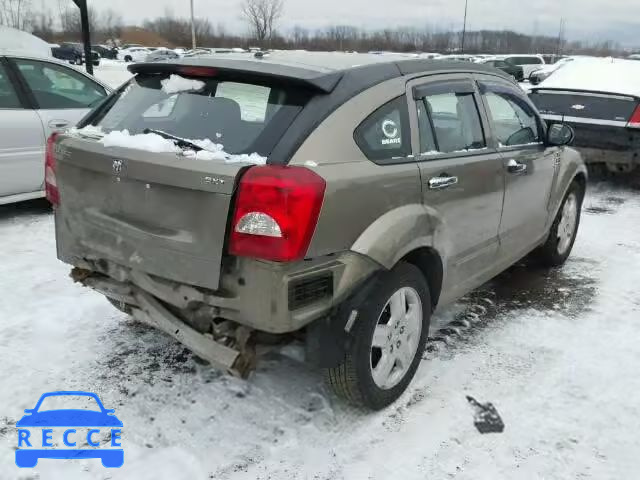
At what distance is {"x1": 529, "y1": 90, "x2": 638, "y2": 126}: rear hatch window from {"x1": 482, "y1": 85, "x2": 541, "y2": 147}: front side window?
4.09 meters

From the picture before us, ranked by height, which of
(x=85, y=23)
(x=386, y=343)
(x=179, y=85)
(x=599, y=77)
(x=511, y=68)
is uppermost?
(x=85, y=23)

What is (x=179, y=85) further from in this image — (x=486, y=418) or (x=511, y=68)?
(x=511, y=68)

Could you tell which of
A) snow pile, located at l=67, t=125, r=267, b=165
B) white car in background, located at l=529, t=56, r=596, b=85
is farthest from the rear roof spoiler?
white car in background, located at l=529, t=56, r=596, b=85

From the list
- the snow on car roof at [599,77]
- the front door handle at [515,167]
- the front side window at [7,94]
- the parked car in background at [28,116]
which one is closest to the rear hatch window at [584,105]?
the snow on car roof at [599,77]

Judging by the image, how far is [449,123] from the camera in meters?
3.52

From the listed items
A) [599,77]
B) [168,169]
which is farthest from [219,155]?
[599,77]

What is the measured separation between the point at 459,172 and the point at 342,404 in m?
1.42

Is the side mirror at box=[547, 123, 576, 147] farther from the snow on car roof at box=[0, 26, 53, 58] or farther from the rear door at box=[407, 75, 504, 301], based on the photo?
the snow on car roof at box=[0, 26, 53, 58]

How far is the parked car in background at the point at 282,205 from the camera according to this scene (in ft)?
8.14

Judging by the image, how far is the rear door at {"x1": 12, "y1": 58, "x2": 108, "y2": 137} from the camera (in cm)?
605

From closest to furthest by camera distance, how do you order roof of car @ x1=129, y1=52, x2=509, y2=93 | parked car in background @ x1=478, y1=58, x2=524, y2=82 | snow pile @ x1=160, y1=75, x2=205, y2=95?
roof of car @ x1=129, y1=52, x2=509, y2=93 → snow pile @ x1=160, y1=75, x2=205, y2=95 → parked car in background @ x1=478, y1=58, x2=524, y2=82

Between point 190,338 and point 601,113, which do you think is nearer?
point 190,338

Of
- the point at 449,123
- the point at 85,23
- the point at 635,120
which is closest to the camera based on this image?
the point at 449,123

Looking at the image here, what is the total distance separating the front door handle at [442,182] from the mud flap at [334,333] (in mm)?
737
